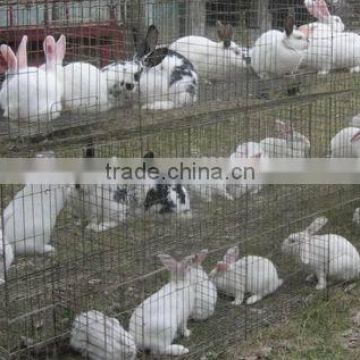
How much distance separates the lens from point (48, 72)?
381 centimetres

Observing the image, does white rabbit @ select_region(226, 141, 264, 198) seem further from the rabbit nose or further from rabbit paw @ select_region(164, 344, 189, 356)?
rabbit paw @ select_region(164, 344, 189, 356)

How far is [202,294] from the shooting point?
313 cm

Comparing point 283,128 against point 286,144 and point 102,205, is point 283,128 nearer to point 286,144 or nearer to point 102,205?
point 286,144

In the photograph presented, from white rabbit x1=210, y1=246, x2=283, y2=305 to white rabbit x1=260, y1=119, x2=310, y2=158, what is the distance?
1.42 meters

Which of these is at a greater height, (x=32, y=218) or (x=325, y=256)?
(x=32, y=218)

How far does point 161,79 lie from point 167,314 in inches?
75.9

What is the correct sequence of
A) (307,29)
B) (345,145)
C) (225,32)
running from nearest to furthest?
(345,145) → (225,32) → (307,29)

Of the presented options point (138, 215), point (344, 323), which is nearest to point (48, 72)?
point (138, 215)

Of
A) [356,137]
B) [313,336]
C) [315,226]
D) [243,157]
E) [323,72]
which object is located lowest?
[313,336]

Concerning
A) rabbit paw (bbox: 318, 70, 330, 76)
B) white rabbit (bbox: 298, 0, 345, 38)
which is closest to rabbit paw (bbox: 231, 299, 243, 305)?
rabbit paw (bbox: 318, 70, 330, 76)

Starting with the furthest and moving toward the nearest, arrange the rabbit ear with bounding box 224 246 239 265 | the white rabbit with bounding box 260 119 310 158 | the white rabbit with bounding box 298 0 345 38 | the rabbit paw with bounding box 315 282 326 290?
the white rabbit with bounding box 298 0 345 38
the white rabbit with bounding box 260 119 310 158
the rabbit paw with bounding box 315 282 326 290
the rabbit ear with bounding box 224 246 239 265

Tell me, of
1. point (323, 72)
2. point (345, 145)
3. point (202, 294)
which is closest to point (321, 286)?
point (202, 294)

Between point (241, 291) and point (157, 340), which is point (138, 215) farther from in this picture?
point (157, 340)

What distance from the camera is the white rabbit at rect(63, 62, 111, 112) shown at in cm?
352
